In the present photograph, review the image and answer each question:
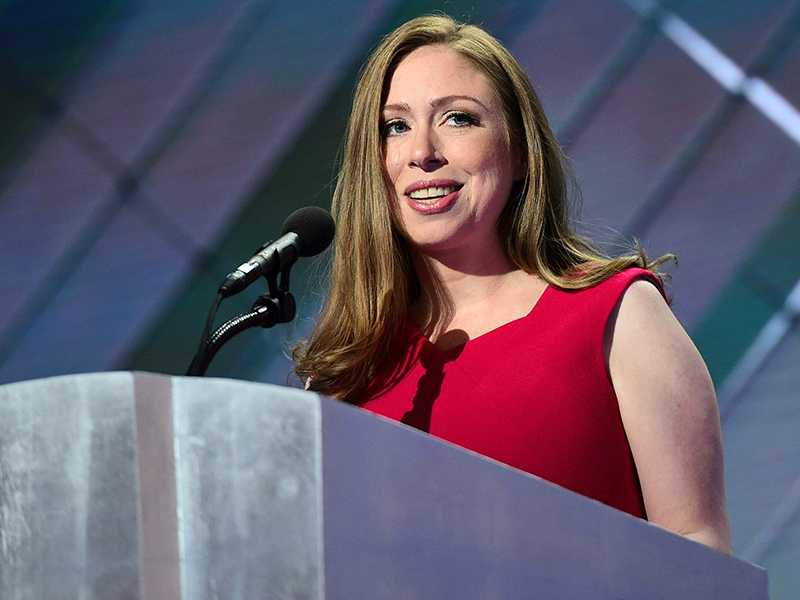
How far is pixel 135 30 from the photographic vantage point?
3.04 meters

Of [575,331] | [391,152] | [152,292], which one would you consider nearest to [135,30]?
[152,292]

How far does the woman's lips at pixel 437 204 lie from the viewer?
5.55 feet

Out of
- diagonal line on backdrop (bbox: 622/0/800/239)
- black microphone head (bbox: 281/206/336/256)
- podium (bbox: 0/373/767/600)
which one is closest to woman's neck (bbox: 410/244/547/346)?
black microphone head (bbox: 281/206/336/256)

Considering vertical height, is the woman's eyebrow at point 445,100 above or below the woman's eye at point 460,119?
above

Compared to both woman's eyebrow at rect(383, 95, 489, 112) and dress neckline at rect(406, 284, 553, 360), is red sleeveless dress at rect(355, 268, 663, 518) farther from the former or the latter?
woman's eyebrow at rect(383, 95, 489, 112)

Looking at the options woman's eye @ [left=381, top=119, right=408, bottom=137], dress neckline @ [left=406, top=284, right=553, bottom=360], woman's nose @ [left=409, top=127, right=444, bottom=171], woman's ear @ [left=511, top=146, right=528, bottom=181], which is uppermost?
woman's eye @ [left=381, top=119, right=408, bottom=137]

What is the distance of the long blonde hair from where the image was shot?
1754 mm

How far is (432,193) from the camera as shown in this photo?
170cm

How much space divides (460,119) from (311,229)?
499 millimetres

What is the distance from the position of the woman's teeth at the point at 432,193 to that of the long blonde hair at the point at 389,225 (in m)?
0.08

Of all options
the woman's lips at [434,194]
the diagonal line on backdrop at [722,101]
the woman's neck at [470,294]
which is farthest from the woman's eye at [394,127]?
the diagonal line on backdrop at [722,101]

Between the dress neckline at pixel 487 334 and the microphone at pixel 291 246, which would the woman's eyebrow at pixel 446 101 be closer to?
the dress neckline at pixel 487 334

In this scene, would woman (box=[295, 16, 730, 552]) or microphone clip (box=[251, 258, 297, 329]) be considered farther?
woman (box=[295, 16, 730, 552])

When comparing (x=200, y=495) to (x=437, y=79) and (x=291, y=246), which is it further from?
(x=437, y=79)
